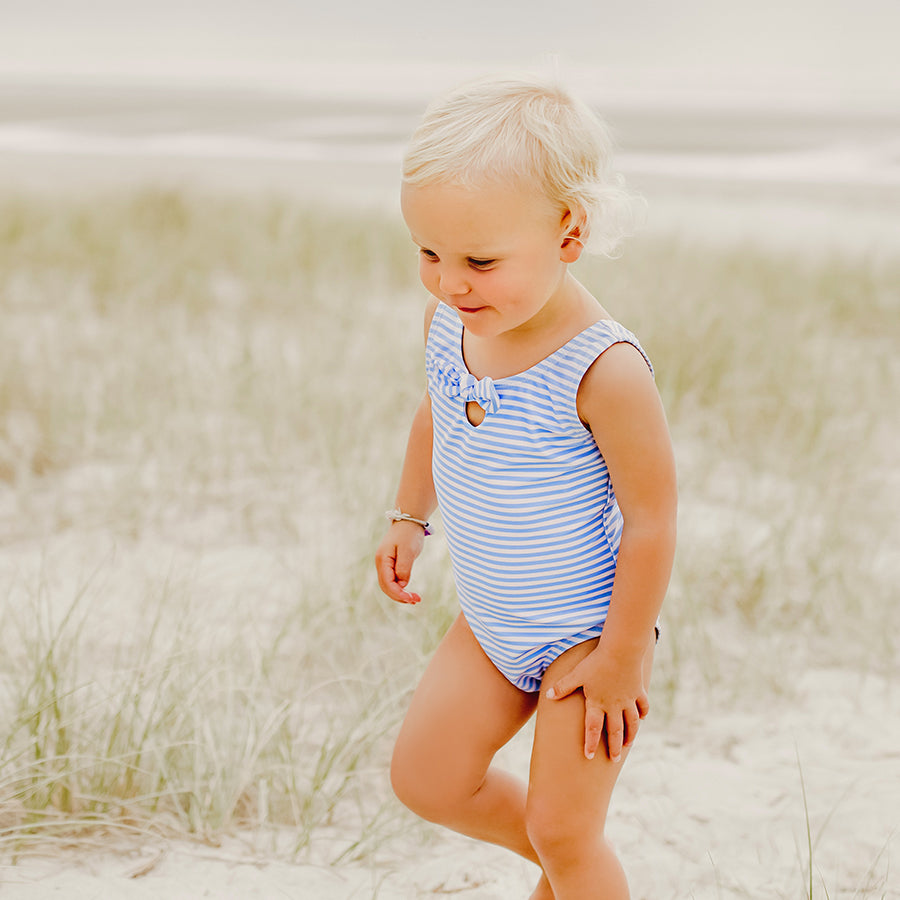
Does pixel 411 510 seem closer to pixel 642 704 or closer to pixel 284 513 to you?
pixel 642 704

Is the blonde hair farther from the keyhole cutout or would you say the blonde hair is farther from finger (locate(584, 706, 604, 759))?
finger (locate(584, 706, 604, 759))

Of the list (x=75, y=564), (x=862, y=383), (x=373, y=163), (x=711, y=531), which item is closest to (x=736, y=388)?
(x=862, y=383)

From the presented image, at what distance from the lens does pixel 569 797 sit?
57.9 inches

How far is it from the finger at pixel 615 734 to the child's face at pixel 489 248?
0.55 meters

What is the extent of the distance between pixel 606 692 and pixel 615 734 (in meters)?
0.07

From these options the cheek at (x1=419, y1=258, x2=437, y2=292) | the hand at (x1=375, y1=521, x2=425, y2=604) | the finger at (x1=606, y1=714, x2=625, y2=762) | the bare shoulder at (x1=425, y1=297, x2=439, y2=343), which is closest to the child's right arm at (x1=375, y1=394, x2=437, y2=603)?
the hand at (x1=375, y1=521, x2=425, y2=604)

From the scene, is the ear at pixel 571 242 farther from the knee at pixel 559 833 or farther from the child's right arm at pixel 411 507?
the knee at pixel 559 833

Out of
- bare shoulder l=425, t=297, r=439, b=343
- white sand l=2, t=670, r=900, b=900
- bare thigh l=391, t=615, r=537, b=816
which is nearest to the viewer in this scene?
bare thigh l=391, t=615, r=537, b=816

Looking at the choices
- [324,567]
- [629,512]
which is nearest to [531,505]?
[629,512]

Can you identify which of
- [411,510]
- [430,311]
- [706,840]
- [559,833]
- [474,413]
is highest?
[430,311]

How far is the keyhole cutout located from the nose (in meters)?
0.19

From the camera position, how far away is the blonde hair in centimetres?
136

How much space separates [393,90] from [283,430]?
5063 centimetres

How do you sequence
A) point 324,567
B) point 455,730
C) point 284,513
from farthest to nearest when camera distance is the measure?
point 284,513
point 324,567
point 455,730
